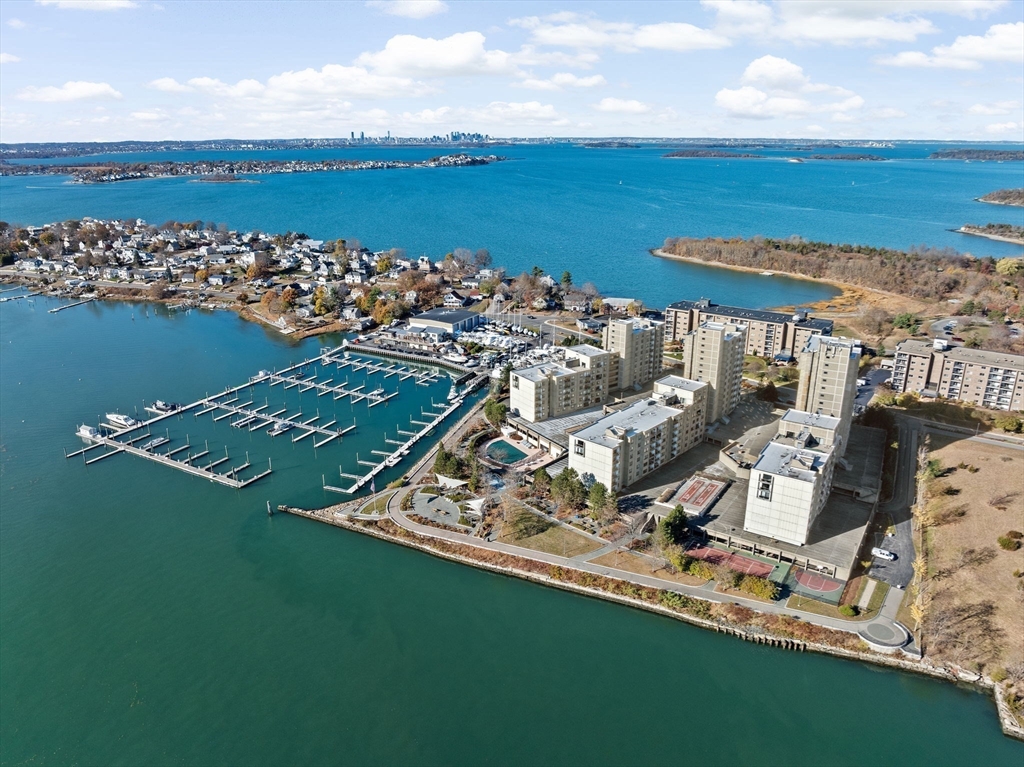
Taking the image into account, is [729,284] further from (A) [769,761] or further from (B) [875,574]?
(A) [769,761]

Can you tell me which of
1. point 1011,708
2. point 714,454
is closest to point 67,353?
point 714,454

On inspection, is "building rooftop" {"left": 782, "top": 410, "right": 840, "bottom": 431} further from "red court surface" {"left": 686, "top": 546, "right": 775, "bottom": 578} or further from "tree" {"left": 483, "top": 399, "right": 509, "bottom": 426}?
"tree" {"left": 483, "top": 399, "right": 509, "bottom": 426}

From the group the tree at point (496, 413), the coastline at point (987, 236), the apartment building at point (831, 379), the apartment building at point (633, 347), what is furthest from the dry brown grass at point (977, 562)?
the coastline at point (987, 236)

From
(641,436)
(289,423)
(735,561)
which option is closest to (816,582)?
(735,561)

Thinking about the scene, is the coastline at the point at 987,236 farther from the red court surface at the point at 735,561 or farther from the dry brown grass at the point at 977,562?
the red court surface at the point at 735,561

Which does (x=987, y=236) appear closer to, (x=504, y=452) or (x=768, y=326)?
(x=768, y=326)

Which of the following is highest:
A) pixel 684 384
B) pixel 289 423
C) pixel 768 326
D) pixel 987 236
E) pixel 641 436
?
pixel 987 236
